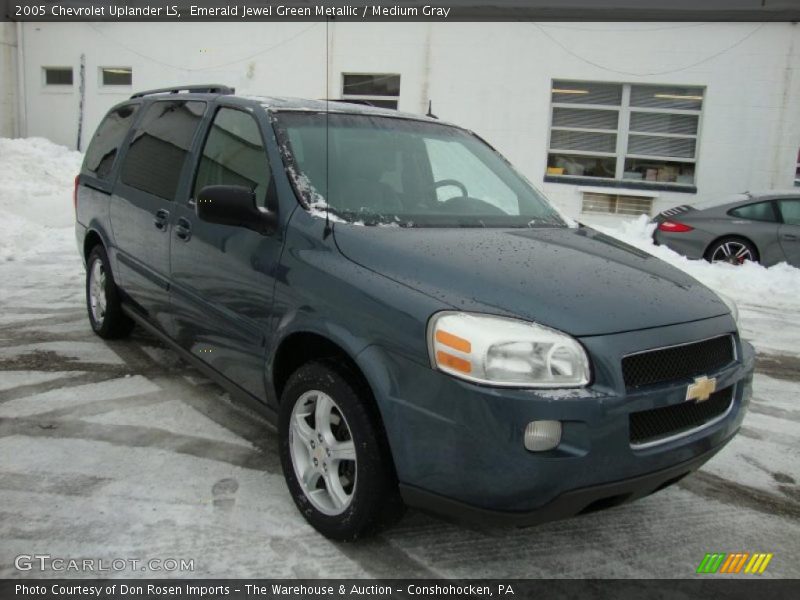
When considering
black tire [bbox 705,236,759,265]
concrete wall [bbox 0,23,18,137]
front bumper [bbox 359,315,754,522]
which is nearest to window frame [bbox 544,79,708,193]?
black tire [bbox 705,236,759,265]

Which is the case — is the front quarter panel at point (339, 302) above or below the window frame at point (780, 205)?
below

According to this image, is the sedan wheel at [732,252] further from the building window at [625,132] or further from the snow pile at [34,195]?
the snow pile at [34,195]

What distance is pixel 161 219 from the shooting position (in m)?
4.01

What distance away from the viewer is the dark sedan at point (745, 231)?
29.8ft

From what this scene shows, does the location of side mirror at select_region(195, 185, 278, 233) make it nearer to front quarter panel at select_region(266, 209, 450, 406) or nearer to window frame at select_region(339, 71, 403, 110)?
front quarter panel at select_region(266, 209, 450, 406)

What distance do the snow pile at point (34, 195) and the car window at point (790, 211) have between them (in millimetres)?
9694

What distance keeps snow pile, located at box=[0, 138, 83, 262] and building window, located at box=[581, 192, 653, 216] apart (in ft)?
30.4

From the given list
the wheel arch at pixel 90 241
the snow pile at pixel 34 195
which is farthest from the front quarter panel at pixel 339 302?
the snow pile at pixel 34 195

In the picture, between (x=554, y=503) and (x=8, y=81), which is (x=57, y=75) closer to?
(x=8, y=81)

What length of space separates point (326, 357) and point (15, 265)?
678cm

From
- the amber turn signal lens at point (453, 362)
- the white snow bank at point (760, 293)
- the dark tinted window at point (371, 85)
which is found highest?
the dark tinted window at point (371, 85)

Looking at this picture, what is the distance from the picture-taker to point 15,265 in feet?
26.6

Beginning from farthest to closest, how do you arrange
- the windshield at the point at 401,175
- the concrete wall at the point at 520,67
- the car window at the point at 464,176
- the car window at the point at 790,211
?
1. the concrete wall at the point at 520,67
2. the car window at the point at 790,211
3. the car window at the point at 464,176
4. the windshield at the point at 401,175

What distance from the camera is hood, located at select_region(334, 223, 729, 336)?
2.40m
